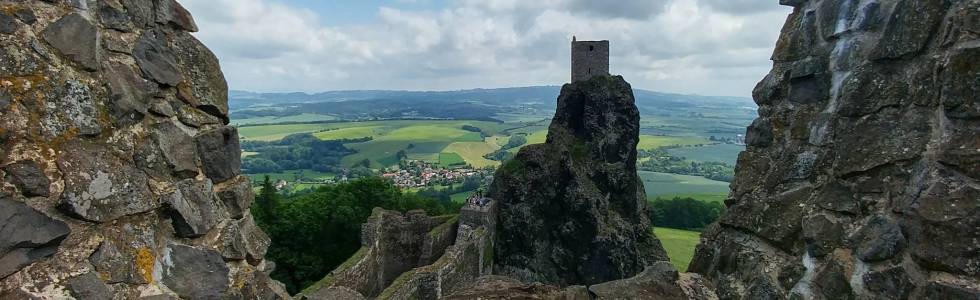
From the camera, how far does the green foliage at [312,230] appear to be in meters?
26.8

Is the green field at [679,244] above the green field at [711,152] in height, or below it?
above

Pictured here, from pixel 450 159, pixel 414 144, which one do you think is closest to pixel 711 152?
pixel 450 159

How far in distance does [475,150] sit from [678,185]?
4838 centimetres

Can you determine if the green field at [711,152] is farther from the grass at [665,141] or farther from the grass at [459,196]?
the grass at [459,196]

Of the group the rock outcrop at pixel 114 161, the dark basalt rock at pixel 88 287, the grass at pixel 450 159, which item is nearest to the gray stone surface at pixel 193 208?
the rock outcrop at pixel 114 161

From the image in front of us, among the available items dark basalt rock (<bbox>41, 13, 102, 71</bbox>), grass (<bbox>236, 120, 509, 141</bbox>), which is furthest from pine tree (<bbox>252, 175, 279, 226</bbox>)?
grass (<bbox>236, 120, 509, 141</bbox>)

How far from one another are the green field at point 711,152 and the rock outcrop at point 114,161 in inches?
5802

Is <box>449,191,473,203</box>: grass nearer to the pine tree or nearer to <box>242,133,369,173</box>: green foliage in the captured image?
<box>242,133,369,173</box>: green foliage

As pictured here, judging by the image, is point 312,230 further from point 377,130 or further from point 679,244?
point 377,130

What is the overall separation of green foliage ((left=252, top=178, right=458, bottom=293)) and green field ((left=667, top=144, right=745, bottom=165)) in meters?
126

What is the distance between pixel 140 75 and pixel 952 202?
5.65 meters

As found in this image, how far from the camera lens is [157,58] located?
13.7 feet

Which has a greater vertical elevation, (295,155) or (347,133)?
(347,133)

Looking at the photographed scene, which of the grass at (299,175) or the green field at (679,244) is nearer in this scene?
the green field at (679,244)
